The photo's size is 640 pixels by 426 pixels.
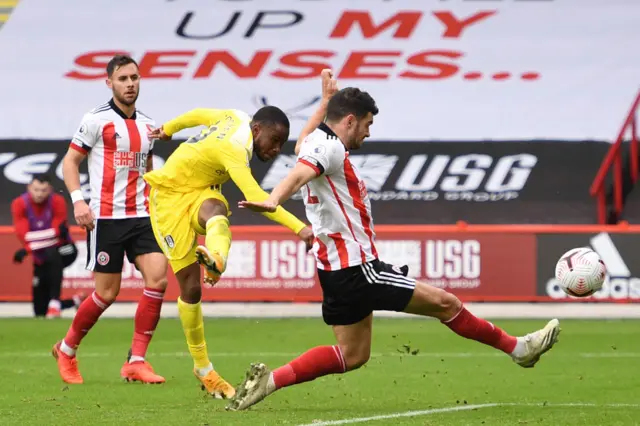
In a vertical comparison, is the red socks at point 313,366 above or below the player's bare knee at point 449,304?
below

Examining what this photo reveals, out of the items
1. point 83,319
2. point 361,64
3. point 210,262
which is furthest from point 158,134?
point 361,64

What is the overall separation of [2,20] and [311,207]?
17.1m

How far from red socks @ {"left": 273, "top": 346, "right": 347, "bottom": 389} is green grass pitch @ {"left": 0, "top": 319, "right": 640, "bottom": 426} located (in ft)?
0.76

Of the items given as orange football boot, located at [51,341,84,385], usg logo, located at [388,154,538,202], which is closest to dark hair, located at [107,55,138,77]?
orange football boot, located at [51,341,84,385]

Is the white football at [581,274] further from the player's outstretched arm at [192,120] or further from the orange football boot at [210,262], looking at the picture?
the player's outstretched arm at [192,120]

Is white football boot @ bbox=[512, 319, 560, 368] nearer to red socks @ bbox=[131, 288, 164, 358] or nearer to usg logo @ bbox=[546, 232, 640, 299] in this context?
red socks @ bbox=[131, 288, 164, 358]

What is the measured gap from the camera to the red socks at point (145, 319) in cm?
991

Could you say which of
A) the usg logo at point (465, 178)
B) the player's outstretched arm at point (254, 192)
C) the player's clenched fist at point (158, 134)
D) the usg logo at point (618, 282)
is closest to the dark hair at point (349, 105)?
the player's outstretched arm at point (254, 192)

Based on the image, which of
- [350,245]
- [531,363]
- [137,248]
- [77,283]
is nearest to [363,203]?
[350,245]

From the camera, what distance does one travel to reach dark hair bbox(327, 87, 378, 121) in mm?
7746

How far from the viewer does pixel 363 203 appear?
25.7ft

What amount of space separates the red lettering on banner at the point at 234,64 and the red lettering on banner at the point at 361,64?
1391mm

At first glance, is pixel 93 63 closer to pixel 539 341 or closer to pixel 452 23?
pixel 452 23

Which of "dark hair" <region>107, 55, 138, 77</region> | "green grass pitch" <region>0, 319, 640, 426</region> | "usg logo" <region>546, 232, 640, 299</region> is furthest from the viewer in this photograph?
"usg logo" <region>546, 232, 640, 299</region>
